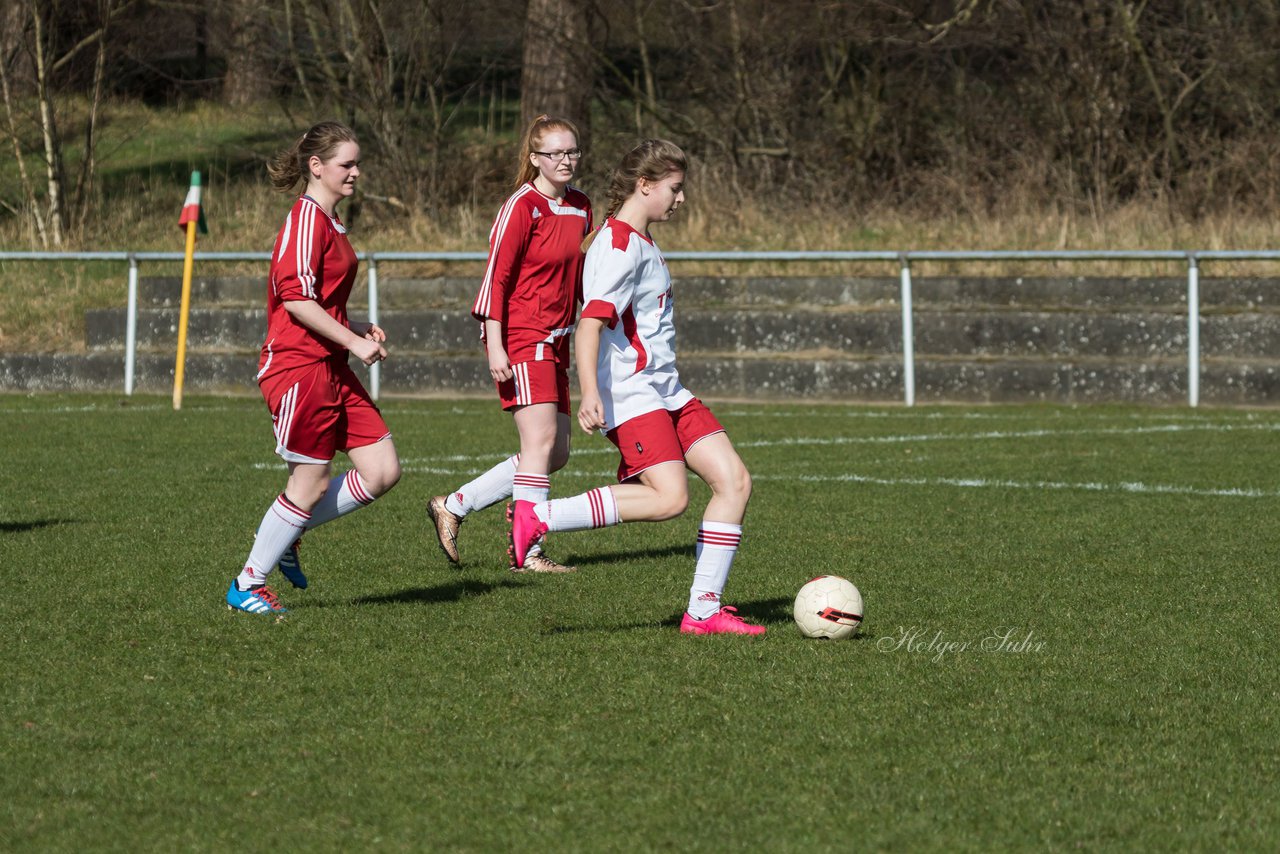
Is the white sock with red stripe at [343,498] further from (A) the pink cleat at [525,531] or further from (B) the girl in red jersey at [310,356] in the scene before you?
(A) the pink cleat at [525,531]

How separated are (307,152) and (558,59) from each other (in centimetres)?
1745

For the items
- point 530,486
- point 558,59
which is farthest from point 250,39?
point 530,486

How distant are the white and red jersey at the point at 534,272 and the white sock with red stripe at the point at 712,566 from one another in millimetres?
1537

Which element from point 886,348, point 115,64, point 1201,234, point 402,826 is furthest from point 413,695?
point 115,64

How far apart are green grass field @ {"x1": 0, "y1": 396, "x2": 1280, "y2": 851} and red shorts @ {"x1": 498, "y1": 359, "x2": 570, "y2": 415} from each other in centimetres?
70

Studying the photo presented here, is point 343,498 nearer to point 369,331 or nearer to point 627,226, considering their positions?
point 369,331

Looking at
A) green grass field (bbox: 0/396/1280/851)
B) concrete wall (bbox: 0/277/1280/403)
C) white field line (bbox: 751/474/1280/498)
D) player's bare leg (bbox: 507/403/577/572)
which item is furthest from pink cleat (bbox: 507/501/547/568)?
concrete wall (bbox: 0/277/1280/403)

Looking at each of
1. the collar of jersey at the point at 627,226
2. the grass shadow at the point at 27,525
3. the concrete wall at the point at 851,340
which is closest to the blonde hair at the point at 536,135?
the collar of jersey at the point at 627,226

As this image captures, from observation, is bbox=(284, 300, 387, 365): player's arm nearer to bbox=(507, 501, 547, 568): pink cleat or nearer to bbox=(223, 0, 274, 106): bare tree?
bbox=(507, 501, 547, 568): pink cleat

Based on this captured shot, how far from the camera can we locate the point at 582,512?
19.4 ft

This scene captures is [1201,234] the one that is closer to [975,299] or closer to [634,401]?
[975,299]

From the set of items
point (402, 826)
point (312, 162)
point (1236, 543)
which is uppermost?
point (312, 162)

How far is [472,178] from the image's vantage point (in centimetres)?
2405

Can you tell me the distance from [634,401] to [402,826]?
226 cm
